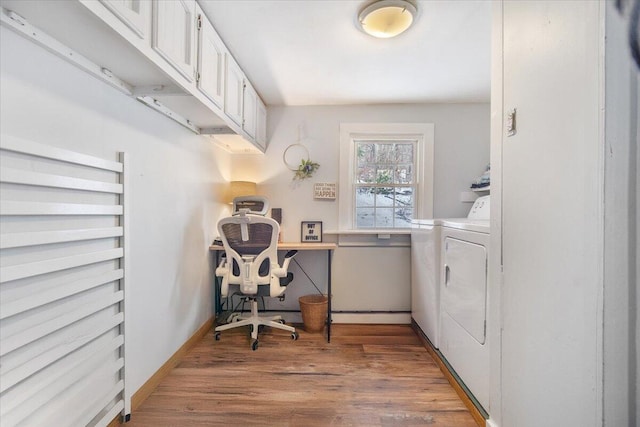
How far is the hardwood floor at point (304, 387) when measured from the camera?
1.46 m

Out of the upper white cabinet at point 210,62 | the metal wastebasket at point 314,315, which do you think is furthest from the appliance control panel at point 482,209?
the upper white cabinet at point 210,62

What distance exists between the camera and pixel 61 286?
1.02 metres

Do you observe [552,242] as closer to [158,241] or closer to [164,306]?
[158,241]

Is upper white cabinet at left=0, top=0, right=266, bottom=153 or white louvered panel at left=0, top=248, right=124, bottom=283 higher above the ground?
upper white cabinet at left=0, top=0, right=266, bottom=153

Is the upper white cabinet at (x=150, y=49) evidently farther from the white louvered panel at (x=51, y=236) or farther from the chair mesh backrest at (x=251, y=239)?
the chair mesh backrest at (x=251, y=239)

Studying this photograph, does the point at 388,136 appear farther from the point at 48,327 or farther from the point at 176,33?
the point at 48,327

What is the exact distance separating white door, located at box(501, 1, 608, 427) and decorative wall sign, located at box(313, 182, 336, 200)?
70.3 inches

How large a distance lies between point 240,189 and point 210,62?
1302mm

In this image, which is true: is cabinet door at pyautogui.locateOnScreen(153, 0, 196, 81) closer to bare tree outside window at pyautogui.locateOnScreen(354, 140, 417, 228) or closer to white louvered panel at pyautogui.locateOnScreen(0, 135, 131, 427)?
white louvered panel at pyautogui.locateOnScreen(0, 135, 131, 427)

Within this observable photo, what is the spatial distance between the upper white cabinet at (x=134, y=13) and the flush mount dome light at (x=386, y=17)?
3.41 feet

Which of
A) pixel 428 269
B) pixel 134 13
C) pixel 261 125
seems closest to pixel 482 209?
pixel 428 269

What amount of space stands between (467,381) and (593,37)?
5.32 ft

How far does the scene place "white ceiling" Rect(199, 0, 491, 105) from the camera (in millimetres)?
1487

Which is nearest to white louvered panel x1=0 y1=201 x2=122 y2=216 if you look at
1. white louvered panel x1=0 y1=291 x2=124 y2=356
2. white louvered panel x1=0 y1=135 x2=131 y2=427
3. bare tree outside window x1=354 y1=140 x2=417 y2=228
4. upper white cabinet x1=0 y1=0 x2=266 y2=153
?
white louvered panel x1=0 y1=135 x2=131 y2=427
